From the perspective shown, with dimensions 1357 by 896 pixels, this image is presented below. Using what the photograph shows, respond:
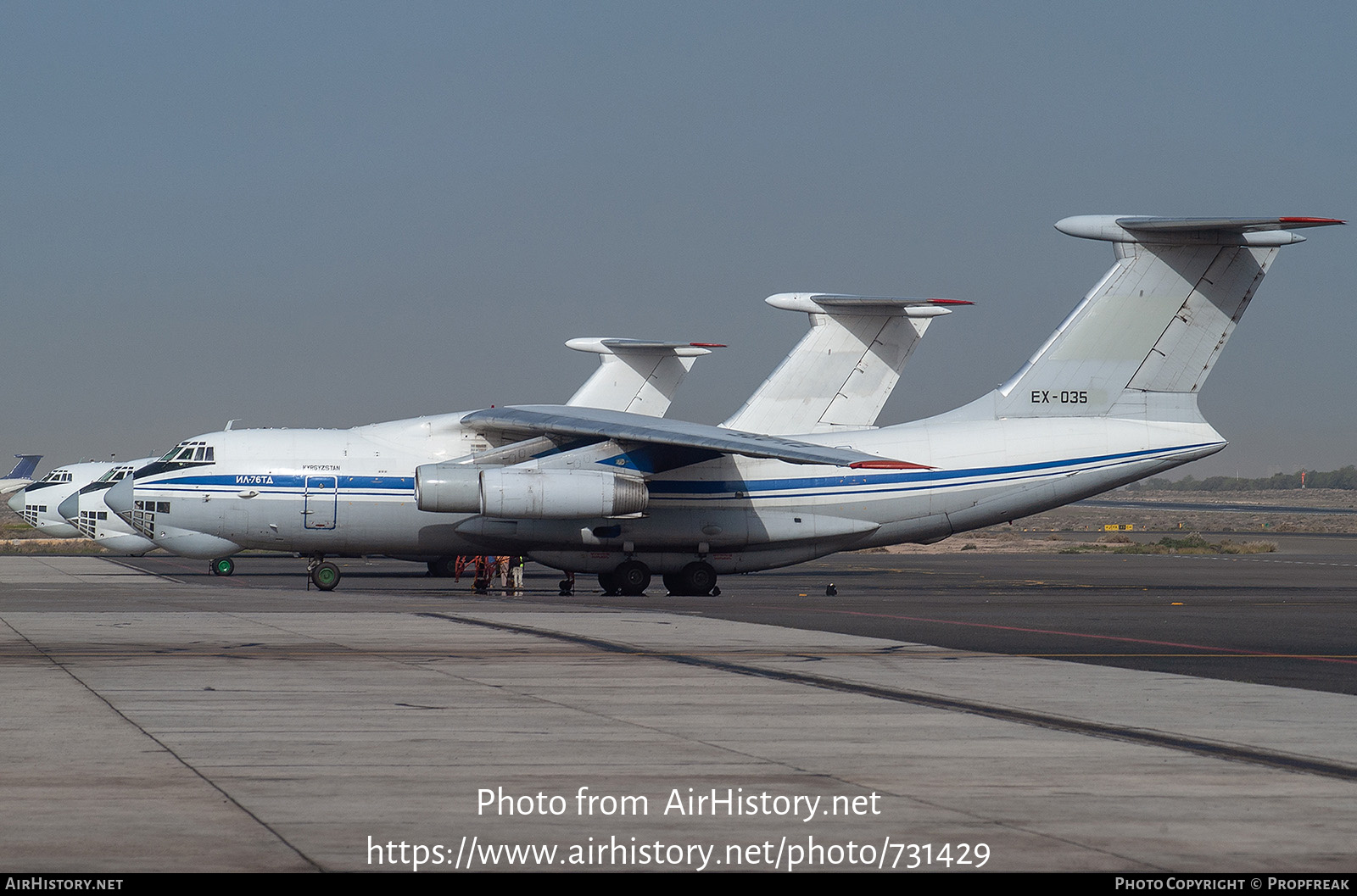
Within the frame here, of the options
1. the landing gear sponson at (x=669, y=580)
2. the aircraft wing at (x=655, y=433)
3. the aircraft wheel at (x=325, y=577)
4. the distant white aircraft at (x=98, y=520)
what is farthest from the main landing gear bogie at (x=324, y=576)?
the distant white aircraft at (x=98, y=520)

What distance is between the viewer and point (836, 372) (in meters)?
33.8

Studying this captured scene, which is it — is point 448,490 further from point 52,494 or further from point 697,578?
point 52,494

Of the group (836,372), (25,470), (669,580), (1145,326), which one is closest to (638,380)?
(836,372)

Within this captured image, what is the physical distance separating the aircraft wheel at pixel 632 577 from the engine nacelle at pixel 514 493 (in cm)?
209

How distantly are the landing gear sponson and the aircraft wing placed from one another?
2.69m

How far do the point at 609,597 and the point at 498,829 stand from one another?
19.8 metres

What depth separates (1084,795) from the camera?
22.9ft

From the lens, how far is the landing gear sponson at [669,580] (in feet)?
90.9

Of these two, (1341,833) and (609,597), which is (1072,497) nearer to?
(609,597)

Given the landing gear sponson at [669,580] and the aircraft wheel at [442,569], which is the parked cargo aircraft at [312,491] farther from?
the aircraft wheel at [442,569]

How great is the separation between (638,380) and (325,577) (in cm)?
1340

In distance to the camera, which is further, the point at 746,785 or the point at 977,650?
the point at 977,650

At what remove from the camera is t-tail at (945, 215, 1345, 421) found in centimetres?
2644
